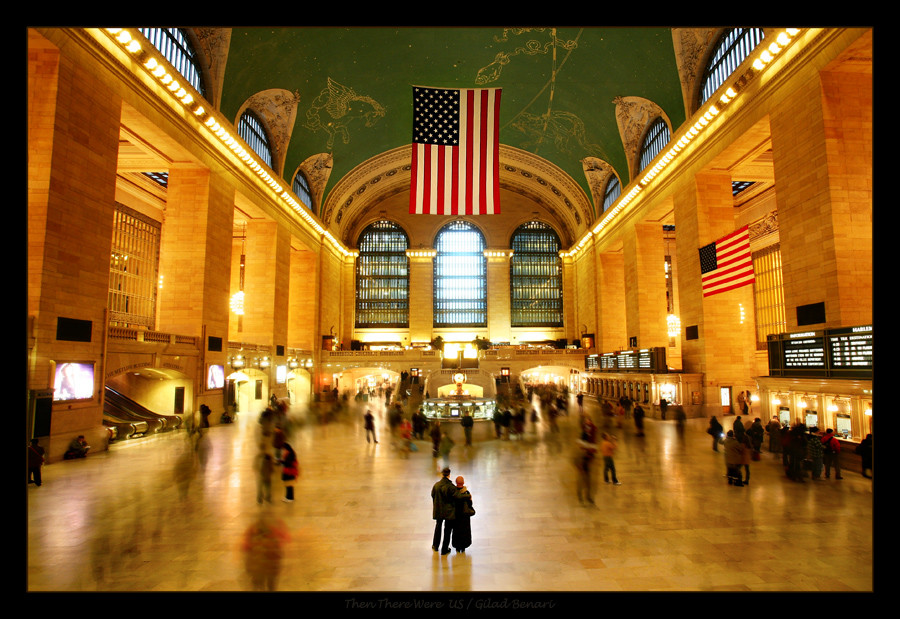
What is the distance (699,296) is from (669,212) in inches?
237

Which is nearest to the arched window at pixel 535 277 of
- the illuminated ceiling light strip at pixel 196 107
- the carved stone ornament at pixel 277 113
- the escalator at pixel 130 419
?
the illuminated ceiling light strip at pixel 196 107

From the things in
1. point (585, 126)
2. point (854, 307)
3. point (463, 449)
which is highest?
point (585, 126)

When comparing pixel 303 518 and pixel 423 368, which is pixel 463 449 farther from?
pixel 423 368

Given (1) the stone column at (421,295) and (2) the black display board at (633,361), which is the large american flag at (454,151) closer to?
(2) the black display board at (633,361)

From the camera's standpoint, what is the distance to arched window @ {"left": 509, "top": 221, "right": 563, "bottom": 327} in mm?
39938

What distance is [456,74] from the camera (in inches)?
897

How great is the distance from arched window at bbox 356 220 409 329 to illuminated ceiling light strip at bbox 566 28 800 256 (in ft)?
55.4

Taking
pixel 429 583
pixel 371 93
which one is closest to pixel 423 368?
pixel 371 93

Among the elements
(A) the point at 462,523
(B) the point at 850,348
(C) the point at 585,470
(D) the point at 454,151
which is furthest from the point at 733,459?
(D) the point at 454,151

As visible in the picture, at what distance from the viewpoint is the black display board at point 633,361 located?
19.9m

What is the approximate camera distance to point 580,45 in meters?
20.3

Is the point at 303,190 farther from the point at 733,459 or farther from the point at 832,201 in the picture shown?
the point at 733,459

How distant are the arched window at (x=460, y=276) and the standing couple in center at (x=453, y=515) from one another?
34290 mm
